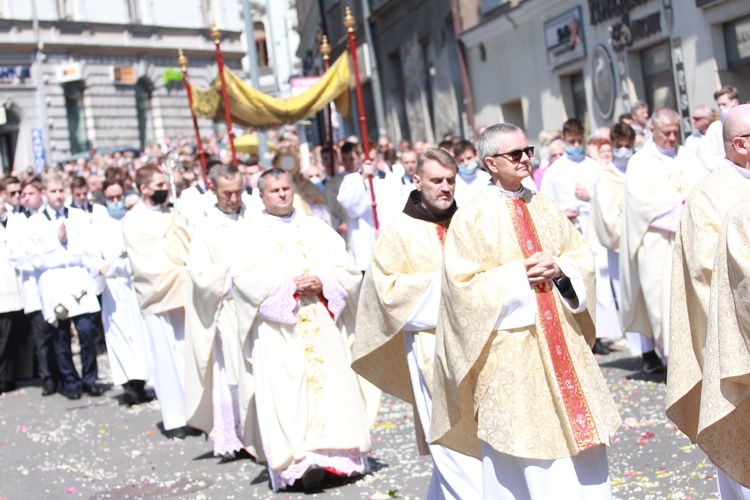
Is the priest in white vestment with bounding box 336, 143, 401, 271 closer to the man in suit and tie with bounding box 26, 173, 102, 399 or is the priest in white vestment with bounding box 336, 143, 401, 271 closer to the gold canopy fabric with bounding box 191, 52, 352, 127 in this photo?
the gold canopy fabric with bounding box 191, 52, 352, 127

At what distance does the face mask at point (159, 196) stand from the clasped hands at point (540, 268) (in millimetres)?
5669

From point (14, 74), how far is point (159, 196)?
3640 centimetres

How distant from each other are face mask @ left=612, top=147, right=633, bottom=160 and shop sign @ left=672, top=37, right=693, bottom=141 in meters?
5.40

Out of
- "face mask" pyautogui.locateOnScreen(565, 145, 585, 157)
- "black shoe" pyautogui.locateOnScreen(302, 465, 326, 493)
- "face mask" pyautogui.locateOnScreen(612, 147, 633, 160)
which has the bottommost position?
"black shoe" pyautogui.locateOnScreen(302, 465, 326, 493)

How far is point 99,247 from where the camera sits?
12070mm

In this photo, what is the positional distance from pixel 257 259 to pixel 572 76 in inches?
→ 503

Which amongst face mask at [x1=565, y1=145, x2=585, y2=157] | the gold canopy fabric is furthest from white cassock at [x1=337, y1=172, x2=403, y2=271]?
face mask at [x1=565, y1=145, x2=585, y2=157]

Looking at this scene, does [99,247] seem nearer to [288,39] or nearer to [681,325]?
[681,325]

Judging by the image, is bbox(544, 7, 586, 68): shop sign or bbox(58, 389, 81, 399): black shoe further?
bbox(544, 7, 586, 68): shop sign

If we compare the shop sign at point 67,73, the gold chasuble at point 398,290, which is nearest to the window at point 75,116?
the shop sign at point 67,73

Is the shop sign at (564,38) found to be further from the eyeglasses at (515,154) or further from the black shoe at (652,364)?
the eyeglasses at (515,154)

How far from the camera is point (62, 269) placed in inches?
509

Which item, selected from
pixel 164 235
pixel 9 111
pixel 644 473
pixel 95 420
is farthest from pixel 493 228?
pixel 9 111

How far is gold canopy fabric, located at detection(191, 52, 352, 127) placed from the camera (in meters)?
12.5
